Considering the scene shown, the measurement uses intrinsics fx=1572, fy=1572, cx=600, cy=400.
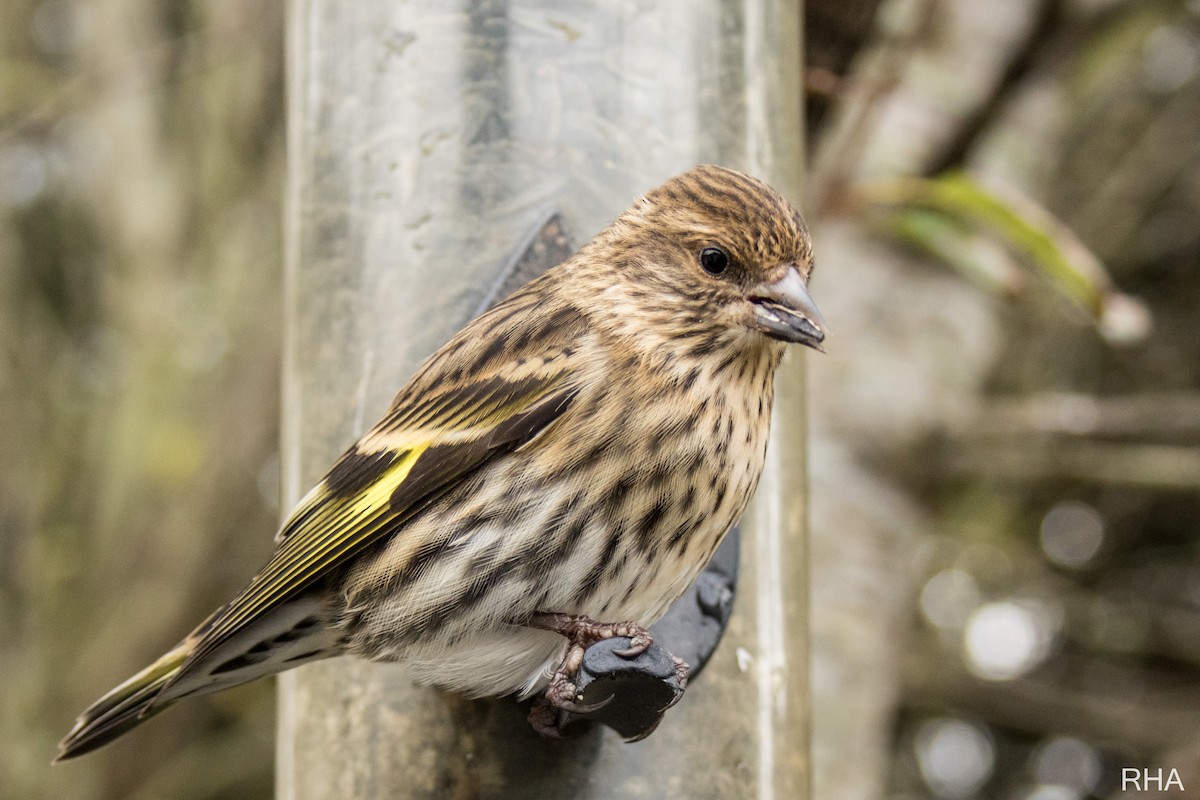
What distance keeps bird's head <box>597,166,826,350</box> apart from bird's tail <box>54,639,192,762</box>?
139cm

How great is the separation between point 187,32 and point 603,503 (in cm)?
659

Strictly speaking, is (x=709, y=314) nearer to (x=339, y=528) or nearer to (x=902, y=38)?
(x=339, y=528)

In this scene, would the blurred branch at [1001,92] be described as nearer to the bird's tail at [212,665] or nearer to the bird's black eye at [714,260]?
the bird's black eye at [714,260]

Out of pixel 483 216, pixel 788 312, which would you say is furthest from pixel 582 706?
pixel 483 216

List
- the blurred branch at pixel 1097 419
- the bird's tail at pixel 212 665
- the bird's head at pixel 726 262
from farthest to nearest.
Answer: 1. the blurred branch at pixel 1097 419
2. the bird's tail at pixel 212 665
3. the bird's head at pixel 726 262

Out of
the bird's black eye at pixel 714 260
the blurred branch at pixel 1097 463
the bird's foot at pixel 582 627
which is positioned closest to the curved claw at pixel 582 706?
the bird's foot at pixel 582 627

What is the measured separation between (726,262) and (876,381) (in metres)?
2.99

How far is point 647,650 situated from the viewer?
2969 millimetres

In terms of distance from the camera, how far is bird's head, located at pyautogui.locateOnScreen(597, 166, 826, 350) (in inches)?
130

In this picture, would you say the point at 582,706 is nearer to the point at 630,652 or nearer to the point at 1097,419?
the point at 630,652

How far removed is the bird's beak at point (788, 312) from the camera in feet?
10.5

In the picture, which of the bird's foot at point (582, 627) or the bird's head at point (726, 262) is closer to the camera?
the bird's foot at point (582, 627)

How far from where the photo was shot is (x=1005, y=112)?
652 cm

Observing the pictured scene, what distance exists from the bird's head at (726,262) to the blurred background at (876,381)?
1821 mm
